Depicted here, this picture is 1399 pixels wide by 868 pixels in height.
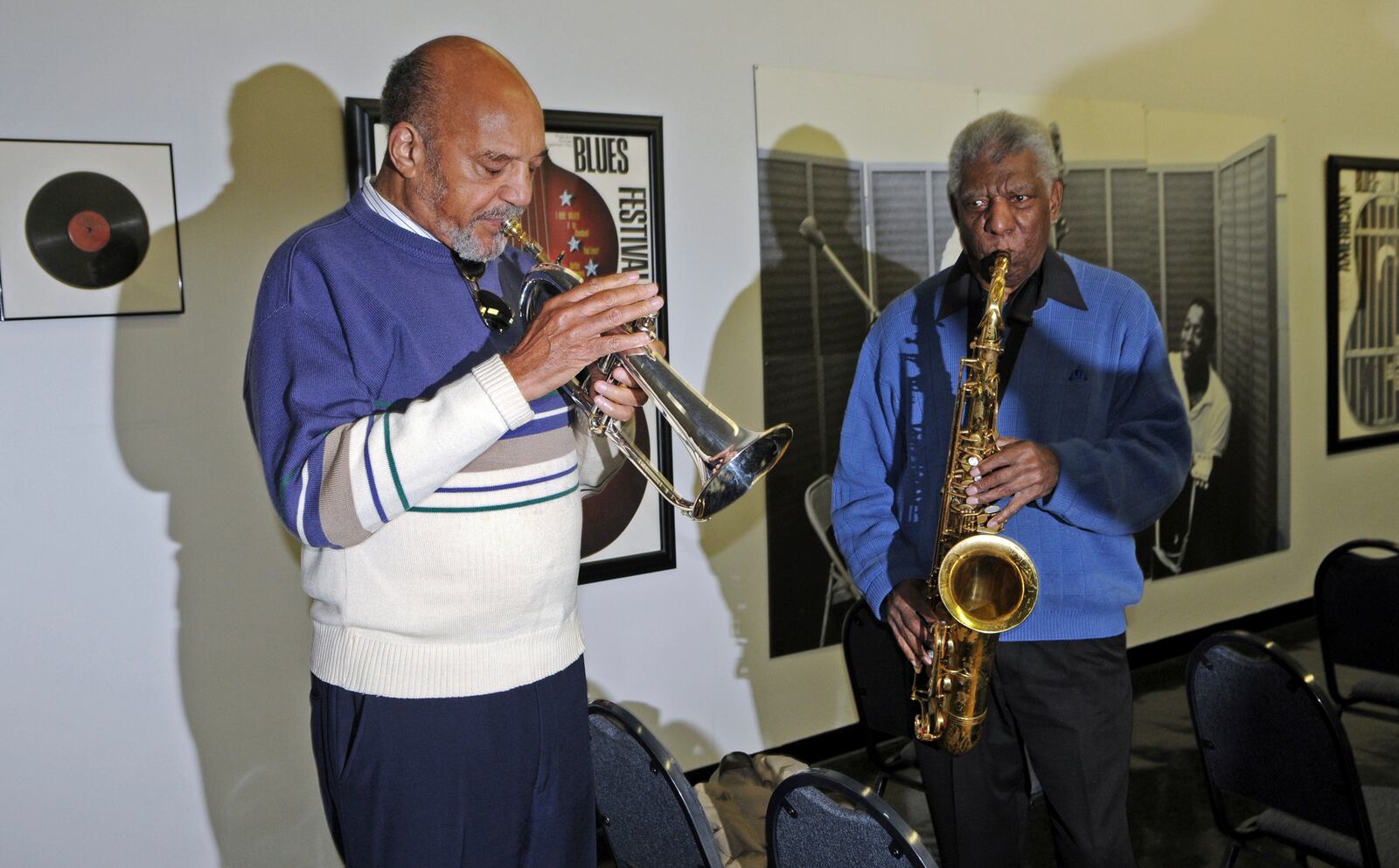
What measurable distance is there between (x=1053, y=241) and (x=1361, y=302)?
246 centimetres

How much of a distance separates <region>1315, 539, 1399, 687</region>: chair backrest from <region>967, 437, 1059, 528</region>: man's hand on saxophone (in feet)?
4.62

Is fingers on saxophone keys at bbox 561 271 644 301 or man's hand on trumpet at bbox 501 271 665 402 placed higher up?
fingers on saxophone keys at bbox 561 271 644 301

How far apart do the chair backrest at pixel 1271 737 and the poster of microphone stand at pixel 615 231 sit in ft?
5.31

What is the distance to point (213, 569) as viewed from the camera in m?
2.78

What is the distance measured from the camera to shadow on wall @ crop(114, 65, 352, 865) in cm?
270

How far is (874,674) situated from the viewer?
2791 mm

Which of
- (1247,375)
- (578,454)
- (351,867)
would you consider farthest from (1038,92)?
(351,867)

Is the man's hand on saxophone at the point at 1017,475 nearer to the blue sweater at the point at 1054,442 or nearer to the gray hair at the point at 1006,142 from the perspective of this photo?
the blue sweater at the point at 1054,442

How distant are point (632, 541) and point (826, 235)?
125cm

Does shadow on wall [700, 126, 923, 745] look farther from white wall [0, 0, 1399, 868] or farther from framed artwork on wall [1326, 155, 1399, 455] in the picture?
framed artwork on wall [1326, 155, 1399, 455]

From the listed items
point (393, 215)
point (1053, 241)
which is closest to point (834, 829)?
point (393, 215)

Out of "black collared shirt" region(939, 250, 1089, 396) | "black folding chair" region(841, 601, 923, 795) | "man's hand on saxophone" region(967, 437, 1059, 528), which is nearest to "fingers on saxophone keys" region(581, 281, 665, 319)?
"man's hand on saxophone" region(967, 437, 1059, 528)

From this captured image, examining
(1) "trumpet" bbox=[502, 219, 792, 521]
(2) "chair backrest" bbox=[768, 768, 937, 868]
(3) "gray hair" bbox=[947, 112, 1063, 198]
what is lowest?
(2) "chair backrest" bbox=[768, 768, 937, 868]

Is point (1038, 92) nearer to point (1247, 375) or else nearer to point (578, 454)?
point (1247, 375)
